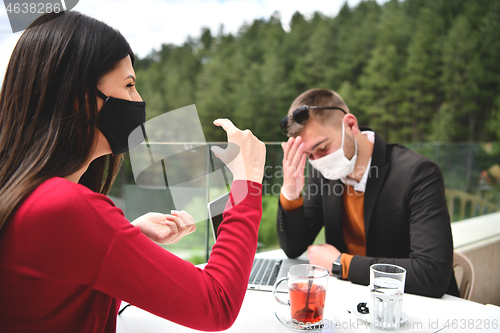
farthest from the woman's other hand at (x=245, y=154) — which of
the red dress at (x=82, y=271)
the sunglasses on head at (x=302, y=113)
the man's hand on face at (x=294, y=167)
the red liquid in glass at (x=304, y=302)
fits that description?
the sunglasses on head at (x=302, y=113)

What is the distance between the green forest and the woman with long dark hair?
14.4 m

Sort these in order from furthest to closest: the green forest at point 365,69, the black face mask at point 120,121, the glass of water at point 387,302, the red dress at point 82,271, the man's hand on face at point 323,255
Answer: the green forest at point 365,69 → the man's hand on face at point 323,255 → the glass of water at point 387,302 → the black face mask at point 120,121 → the red dress at point 82,271

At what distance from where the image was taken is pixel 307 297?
2.76 ft

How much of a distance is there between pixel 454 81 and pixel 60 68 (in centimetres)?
2099

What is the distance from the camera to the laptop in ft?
3.64

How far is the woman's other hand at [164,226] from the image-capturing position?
89cm

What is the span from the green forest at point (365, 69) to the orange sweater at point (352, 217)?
13610 mm

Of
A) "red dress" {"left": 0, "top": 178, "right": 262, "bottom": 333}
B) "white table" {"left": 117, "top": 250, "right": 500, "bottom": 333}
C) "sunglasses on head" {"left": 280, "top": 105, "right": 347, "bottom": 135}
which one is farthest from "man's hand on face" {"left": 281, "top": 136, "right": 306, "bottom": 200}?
"red dress" {"left": 0, "top": 178, "right": 262, "bottom": 333}

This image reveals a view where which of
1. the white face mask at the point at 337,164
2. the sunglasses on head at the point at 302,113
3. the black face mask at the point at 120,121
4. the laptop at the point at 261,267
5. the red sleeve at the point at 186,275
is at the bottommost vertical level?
the laptop at the point at 261,267

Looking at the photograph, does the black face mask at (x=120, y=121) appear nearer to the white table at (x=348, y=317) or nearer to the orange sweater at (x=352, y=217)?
the white table at (x=348, y=317)

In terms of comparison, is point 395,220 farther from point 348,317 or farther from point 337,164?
point 348,317

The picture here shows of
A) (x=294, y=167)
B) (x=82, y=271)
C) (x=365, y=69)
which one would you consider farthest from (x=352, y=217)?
(x=365, y=69)

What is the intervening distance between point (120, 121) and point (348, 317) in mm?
748

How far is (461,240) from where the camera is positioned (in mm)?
2588
